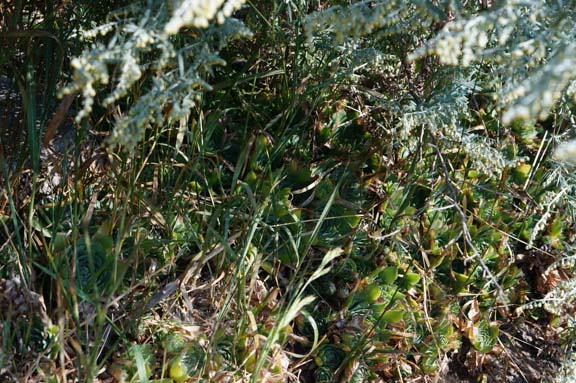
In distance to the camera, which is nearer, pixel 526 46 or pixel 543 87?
pixel 543 87

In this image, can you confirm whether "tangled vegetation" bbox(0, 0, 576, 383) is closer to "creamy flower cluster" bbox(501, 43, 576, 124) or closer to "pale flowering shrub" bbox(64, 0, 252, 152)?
"pale flowering shrub" bbox(64, 0, 252, 152)

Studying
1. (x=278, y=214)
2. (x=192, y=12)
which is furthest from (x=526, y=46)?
(x=278, y=214)

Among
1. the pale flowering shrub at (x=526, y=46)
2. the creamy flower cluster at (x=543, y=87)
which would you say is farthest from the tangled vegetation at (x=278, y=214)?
the creamy flower cluster at (x=543, y=87)

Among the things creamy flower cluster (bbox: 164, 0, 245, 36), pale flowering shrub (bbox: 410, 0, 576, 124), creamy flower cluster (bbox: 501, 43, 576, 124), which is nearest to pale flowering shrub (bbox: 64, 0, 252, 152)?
creamy flower cluster (bbox: 164, 0, 245, 36)

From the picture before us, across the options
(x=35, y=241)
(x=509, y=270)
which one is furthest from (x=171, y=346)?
(x=509, y=270)

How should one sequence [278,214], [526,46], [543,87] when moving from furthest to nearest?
[278,214]
[526,46]
[543,87]

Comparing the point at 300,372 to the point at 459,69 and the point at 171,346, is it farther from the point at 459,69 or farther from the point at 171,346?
the point at 459,69

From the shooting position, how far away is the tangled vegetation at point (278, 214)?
2145 millimetres

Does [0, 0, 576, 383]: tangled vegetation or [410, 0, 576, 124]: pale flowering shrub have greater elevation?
[410, 0, 576, 124]: pale flowering shrub

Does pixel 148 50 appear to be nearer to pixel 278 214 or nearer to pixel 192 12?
pixel 192 12

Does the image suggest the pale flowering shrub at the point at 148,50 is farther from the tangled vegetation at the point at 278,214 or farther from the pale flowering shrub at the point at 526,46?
the pale flowering shrub at the point at 526,46

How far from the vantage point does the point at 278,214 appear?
2.58 meters

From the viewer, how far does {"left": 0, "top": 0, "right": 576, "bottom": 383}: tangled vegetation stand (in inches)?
84.4

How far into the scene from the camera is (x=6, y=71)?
268cm
